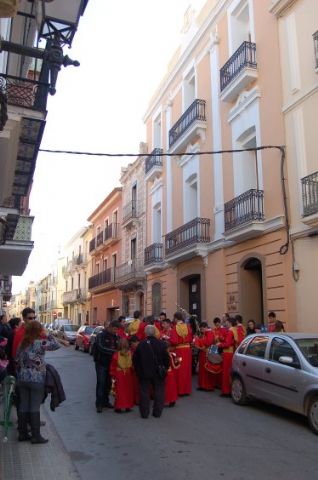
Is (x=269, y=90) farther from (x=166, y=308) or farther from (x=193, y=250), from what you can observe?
(x=166, y=308)

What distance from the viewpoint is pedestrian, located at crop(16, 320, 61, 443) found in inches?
265

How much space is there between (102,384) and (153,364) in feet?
3.94

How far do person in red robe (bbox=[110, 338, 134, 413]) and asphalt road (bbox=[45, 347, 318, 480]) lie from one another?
0.19m

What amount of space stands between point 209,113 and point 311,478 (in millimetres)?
15918

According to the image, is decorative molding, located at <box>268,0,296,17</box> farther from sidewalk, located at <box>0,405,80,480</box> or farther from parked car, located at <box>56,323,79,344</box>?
parked car, located at <box>56,323,79,344</box>

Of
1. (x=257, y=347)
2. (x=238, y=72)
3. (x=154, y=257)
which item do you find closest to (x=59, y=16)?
(x=257, y=347)

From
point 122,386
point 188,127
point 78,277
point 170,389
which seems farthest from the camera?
point 78,277

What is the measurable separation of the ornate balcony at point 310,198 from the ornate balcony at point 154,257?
38.1 ft

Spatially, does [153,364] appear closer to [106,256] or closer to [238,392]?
[238,392]

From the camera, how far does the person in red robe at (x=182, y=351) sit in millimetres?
10859

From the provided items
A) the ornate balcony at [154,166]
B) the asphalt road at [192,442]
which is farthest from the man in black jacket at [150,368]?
the ornate balcony at [154,166]

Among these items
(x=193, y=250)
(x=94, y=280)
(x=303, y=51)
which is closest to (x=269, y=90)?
(x=303, y=51)

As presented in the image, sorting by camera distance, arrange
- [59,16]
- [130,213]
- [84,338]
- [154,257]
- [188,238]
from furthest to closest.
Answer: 1. [130,213]
2. [84,338]
3. [154,257]
4. [188,238]
5. [59,16]

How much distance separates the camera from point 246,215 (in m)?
15.2
